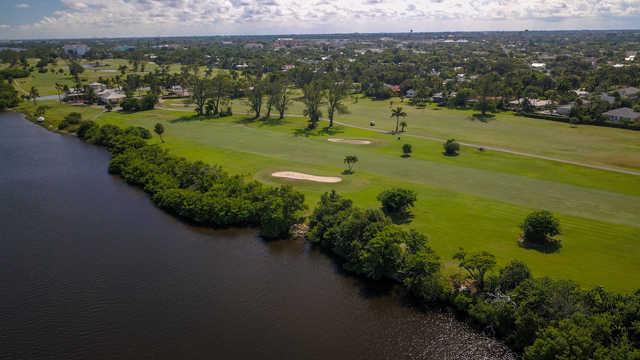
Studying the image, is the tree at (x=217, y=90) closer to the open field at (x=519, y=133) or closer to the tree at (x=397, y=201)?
the open field at (x=519, y=133)

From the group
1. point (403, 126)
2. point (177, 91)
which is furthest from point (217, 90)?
point (403, 126)

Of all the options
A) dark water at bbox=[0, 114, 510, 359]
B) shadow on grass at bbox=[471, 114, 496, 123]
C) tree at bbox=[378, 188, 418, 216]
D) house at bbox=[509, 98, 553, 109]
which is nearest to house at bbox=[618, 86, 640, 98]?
house at bbox=[509, 98, 553, 109]

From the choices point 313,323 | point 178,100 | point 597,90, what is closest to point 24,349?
point 313,323

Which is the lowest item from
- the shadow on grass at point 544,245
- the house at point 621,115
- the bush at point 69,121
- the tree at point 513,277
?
the shadow on grass at point 544,245

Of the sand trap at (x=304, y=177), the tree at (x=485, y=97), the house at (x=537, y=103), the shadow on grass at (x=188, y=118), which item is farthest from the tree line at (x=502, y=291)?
the house at (x=537, y=103)

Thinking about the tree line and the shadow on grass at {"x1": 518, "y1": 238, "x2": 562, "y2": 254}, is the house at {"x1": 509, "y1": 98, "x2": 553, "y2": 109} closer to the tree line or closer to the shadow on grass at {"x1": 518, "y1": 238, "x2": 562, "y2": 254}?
the shadow on grass at {"x1": 518, "y1": 238, "x2": 562, "y2": 254}
